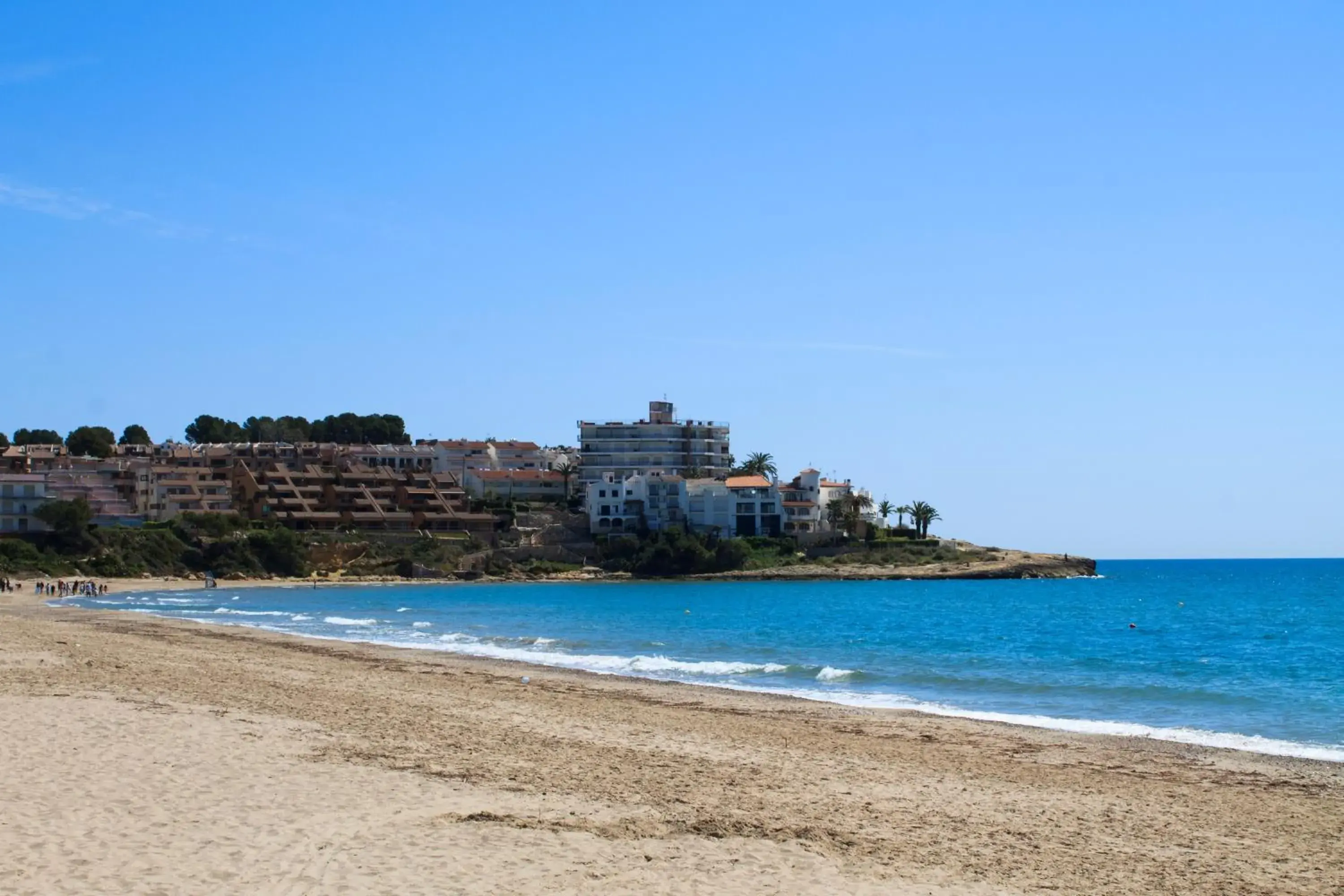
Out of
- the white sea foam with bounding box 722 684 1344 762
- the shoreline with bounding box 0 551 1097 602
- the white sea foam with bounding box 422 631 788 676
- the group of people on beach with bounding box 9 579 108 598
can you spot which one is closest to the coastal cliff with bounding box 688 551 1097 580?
the shoreline with bounding box 0 551 1097 602

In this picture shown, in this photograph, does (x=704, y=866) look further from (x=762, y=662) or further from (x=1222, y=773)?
(x=762, y=662)

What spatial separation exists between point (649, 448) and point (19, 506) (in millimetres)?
66450

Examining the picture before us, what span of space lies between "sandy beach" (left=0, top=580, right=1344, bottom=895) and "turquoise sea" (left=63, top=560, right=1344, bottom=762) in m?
4.53

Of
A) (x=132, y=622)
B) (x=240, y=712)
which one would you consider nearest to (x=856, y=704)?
(x=240, y=712)

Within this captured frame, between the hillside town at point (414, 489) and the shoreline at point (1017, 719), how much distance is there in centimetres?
A: 8330

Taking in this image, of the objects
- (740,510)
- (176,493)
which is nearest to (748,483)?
(740,510)

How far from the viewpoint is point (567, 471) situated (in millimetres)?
148125

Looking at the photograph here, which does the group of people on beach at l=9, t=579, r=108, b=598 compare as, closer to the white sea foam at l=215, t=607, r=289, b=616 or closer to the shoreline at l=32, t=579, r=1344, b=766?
the white sea foam at l=215, t=607, r=289, b=616

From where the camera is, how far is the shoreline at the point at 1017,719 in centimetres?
1833

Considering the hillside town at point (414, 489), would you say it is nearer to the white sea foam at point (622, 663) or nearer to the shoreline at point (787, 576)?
the shoreline at point (787, 576)

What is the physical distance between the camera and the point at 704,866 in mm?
9945

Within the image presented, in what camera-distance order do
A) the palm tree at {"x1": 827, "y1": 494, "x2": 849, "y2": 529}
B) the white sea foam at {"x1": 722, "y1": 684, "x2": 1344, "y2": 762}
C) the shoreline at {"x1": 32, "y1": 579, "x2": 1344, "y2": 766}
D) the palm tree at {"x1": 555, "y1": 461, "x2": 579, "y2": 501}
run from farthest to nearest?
1. the palm tree at {"x1": 555, "y1": 461, "x2": 579, "y2": 501}
2. the palm tree at {"x1": 827, "y1": 494, "x2": 849, "y2": 529}
3. the shoreline at {"x1": 32, "y1": 579, "x2": 1344, "y2": 766}
4. the white sea foam at {"x1": 722, "y1": 684, "x2": 1344, "y2": 762}

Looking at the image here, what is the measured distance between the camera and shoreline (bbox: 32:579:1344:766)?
18.3 metres

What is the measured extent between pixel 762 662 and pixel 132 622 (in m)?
24.8
